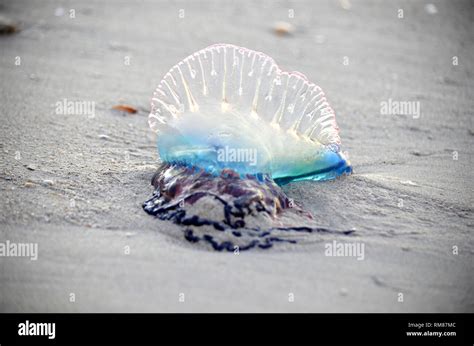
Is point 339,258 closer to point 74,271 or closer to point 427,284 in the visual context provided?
point 427,284

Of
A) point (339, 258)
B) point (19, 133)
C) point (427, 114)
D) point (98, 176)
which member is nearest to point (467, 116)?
point (427, 114)

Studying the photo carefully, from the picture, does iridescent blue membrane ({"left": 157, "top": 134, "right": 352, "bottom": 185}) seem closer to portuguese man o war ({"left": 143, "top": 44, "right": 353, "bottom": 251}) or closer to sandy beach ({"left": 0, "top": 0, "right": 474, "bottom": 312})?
portuguese man o war ({"left": 143, "top": 44, "right": 353, "bottom": 251})
